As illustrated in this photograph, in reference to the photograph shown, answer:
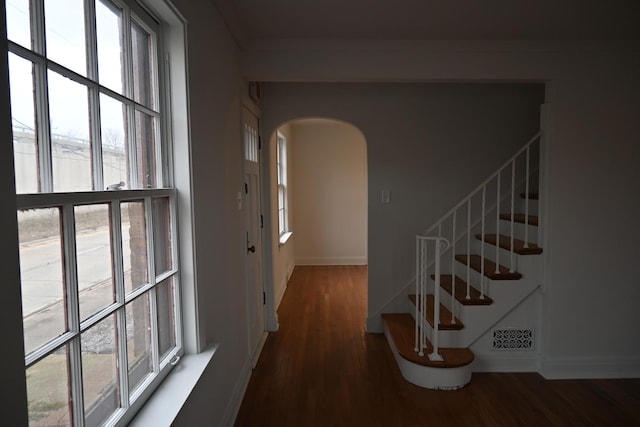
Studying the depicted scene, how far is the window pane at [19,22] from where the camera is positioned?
850 mm

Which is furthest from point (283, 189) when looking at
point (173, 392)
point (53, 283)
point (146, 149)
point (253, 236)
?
point (53, 283)

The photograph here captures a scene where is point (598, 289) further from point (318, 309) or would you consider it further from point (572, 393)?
point (318, 309)

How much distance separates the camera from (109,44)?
4.21 ft

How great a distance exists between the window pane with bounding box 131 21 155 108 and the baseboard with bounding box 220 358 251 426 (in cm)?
173

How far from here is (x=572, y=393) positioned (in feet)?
9.44

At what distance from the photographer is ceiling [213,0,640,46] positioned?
2.39 metres

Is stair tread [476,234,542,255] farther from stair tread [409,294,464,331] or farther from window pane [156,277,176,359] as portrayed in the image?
window pane [156,277,176,359]

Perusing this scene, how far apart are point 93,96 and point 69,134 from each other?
0.18 m

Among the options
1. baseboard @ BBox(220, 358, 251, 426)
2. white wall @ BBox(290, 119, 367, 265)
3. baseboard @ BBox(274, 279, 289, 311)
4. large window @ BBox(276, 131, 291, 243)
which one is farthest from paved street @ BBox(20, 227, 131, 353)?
white wall @ BBox(290, 119, 367, 265)

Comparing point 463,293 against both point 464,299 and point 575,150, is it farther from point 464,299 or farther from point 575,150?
point 575,150

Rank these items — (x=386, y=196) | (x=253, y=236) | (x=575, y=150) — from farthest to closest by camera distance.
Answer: (x=386, y=196) < (x=253, y=236) < (x=575, y=150)

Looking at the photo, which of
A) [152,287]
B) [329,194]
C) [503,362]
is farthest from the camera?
[329,194]

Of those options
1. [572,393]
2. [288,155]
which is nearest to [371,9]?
[572,393]

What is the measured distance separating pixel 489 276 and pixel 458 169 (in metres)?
1.20
